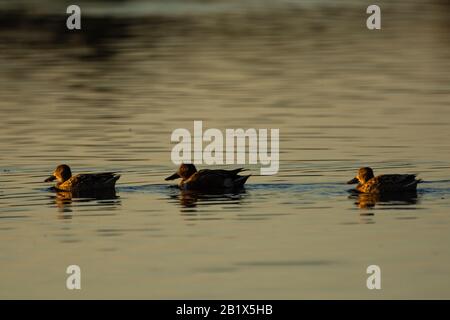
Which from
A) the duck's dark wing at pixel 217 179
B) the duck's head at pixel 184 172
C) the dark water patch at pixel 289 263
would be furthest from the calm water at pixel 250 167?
the duck's dark wing at pixel 217 179

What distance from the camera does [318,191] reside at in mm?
20453

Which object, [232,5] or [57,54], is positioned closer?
[57,54]

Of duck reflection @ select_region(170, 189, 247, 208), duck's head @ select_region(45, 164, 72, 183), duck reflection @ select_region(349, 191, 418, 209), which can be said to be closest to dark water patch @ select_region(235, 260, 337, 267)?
duck reflection @ select_region(349, 191, 418, 209)

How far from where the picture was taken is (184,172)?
2217cm

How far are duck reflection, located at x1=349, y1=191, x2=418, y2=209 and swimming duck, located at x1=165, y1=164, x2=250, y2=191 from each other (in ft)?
6.10

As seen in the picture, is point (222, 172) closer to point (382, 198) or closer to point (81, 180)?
A: point (81, 180)

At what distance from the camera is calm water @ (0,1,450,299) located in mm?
15359

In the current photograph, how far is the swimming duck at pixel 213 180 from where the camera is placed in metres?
21.2

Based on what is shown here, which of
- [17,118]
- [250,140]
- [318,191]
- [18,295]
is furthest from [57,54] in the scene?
[18,295]

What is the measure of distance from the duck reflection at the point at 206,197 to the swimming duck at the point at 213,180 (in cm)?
14

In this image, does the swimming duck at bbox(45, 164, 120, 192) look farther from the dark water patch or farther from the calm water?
the dark water patch

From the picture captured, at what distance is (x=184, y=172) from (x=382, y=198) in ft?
11.5

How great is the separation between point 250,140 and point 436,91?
8181 mm
